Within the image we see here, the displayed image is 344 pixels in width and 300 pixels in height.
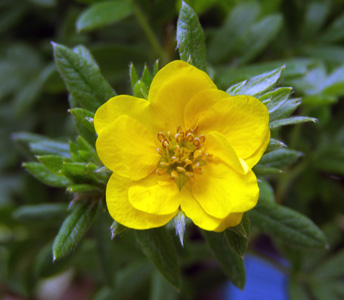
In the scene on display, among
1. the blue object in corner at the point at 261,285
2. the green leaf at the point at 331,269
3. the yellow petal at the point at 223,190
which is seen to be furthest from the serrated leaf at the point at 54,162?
the green leaf at the point at 331,269

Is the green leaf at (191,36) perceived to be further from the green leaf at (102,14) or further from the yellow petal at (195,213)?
the green leaf at (102,14)

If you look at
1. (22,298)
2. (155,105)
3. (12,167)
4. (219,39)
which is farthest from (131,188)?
(22,298)

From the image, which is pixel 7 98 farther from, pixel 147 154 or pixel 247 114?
pixel 247 114

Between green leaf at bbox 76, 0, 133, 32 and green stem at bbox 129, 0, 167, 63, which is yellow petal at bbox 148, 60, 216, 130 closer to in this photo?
green leaf at bbox 76, 0, 133, 32

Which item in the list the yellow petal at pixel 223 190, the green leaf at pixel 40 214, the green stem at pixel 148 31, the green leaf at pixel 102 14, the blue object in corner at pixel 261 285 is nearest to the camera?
the yellow petal at pixel 223 190

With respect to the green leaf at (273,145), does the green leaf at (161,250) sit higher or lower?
lower

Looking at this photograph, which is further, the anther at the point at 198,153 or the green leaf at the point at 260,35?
the green leaf at the point at 260,35
